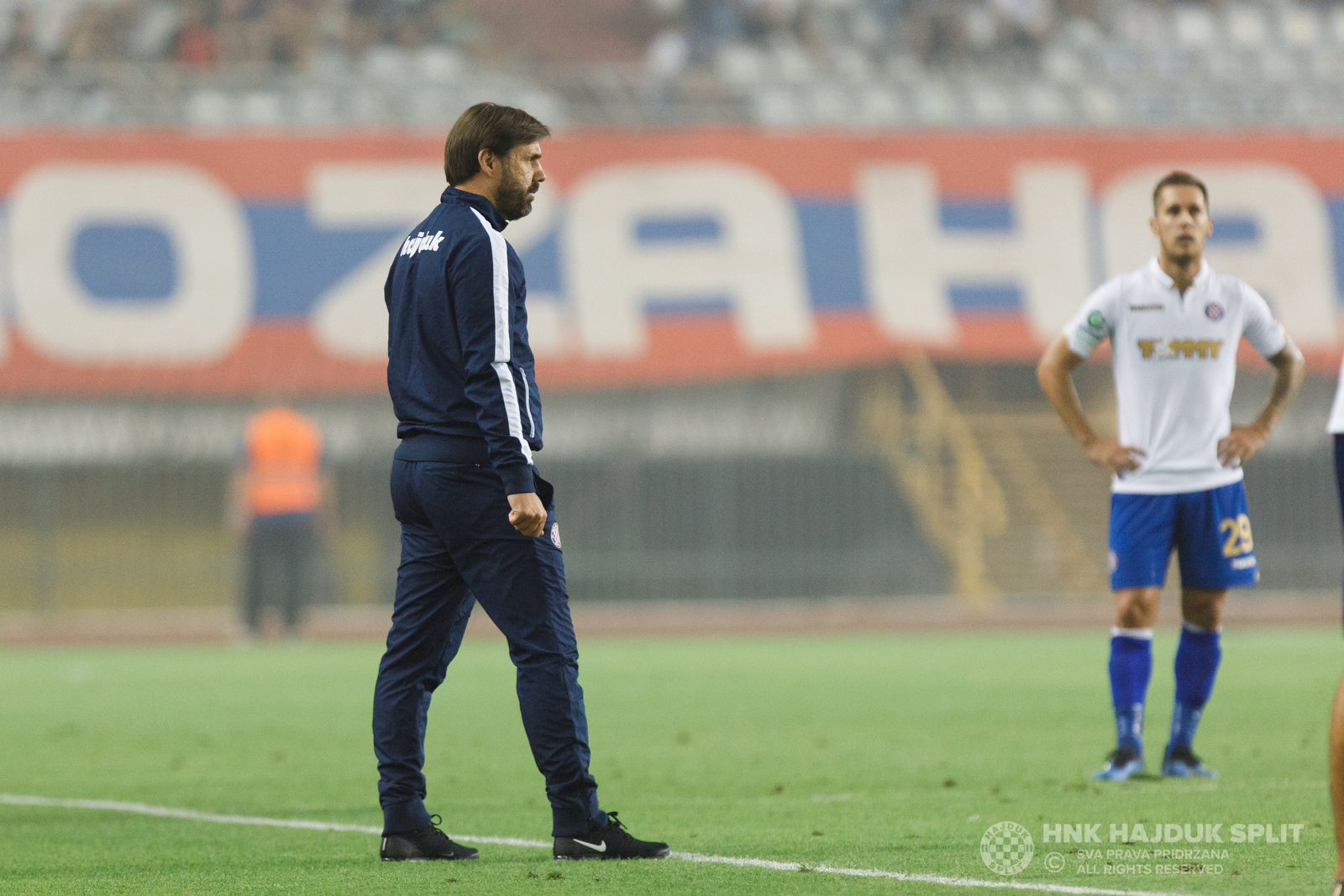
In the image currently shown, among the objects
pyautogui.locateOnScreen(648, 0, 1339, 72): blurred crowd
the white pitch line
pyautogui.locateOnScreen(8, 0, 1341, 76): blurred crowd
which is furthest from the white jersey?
pyautogui.locateOnScreen(648, 0, 1339, 72): blurred crowd

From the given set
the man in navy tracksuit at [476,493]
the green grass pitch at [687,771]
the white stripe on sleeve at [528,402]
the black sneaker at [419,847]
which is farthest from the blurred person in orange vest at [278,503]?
the white stripe on sleeve at [528,402]

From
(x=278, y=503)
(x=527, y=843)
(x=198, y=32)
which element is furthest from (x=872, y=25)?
(x=527, y=843)

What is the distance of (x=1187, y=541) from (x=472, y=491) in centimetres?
343

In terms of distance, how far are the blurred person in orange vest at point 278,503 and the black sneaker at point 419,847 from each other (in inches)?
475

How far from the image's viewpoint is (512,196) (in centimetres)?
575

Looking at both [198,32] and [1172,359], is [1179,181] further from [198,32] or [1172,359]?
[198,32]

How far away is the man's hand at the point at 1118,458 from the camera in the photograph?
786cm

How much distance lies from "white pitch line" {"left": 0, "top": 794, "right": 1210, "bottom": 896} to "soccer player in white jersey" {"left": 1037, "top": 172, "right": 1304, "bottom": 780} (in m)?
Answer: 2.64

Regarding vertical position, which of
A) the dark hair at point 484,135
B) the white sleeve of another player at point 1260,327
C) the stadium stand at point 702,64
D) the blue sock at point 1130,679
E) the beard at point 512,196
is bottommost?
the blue sock at point 1130,679

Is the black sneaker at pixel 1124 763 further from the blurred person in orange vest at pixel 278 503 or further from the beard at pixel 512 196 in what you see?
the blurred person in orange vest at pixel 278 503

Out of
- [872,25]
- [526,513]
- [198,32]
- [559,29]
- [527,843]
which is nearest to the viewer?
[526,513]

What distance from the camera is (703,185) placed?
2306cm

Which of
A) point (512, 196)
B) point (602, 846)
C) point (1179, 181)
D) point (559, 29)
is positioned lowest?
point (602, 846)

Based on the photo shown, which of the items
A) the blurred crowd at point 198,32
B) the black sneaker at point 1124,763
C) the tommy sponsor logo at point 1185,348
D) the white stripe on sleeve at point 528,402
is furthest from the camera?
the blurred crowd at point 198,32
